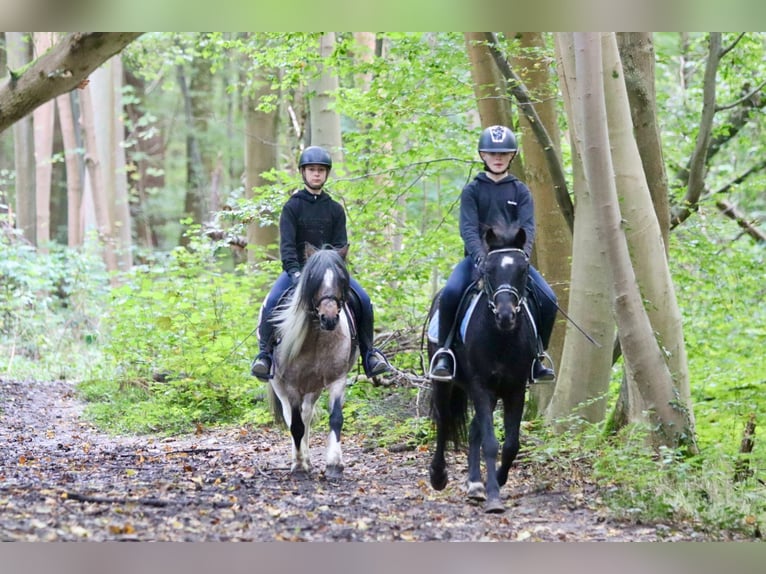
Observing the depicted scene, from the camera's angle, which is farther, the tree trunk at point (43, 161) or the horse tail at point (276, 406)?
the tree trunk at point (43, 161)

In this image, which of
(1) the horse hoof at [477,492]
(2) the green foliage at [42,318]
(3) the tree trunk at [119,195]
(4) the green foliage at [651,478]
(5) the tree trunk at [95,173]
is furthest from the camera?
(3) the tree trunk at [119,195]

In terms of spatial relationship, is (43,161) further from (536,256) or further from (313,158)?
(313,158)

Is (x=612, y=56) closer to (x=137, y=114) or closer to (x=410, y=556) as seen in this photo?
(x=410, y=556)

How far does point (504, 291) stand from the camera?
7.14m

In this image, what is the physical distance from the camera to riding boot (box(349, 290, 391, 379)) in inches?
362

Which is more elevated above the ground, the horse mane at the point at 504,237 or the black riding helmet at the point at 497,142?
the black riding helmet at the point at 497,142

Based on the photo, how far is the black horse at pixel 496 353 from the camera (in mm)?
7234

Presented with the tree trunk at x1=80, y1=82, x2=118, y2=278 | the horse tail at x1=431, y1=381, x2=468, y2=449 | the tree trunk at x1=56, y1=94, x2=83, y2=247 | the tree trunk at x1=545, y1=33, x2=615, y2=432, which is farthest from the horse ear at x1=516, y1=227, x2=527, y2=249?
the tree trunk at x1=56, y1=94, x2=83, y2=247

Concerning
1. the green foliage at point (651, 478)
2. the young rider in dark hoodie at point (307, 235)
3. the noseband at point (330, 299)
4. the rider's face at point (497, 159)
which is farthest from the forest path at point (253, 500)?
the rider's face at point (497, 159)

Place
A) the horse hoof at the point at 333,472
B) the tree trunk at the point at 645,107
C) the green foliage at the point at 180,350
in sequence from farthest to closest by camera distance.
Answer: the green foliage at the point at 180,350 → the tree trunk at the point at 645,107 → the horse hoof at the point at 333,472

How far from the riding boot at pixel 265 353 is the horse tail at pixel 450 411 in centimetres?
163

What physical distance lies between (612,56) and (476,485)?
4.07 m

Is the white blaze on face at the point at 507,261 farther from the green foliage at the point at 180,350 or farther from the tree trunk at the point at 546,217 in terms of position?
the green foliage at the point at 180,350
